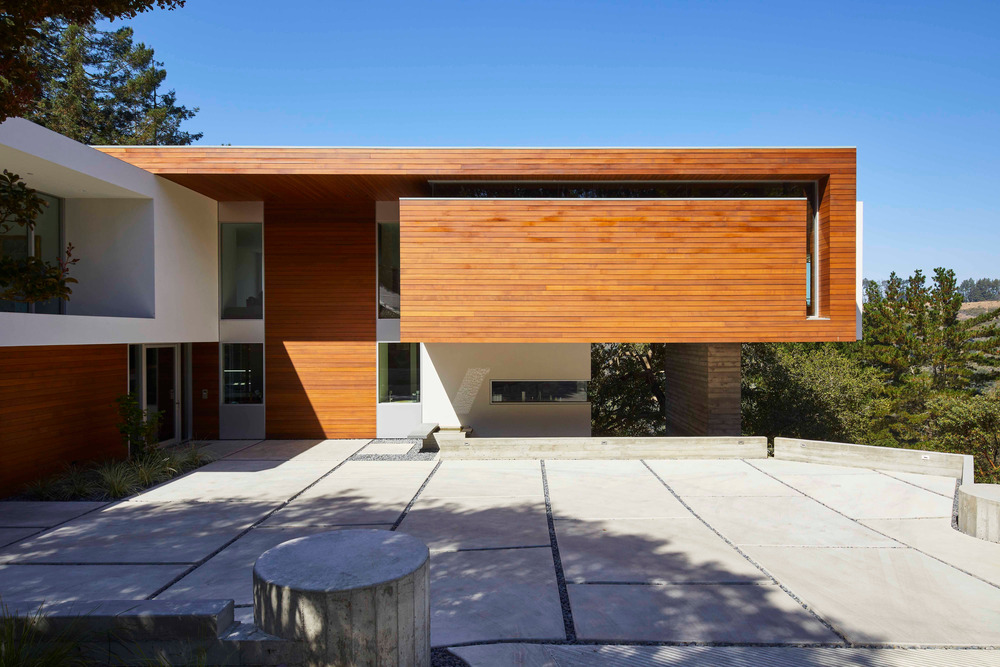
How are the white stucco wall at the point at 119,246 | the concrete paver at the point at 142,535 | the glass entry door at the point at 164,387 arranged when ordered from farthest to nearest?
the glass entry door at the point at 164,387 → the white stucco wall at the point at 119,246 → the concrete paver at the point at 142,535

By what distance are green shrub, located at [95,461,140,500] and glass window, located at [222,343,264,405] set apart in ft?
12.8

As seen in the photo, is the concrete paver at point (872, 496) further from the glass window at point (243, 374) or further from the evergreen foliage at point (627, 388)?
the evergreen foliage at point (627, 388)

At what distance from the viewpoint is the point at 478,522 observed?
278 inches

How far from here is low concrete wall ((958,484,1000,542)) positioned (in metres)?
6.37

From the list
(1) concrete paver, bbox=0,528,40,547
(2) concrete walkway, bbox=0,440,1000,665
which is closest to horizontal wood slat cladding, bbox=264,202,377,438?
(2) concrete walkway, bbox=0,440,1000,665

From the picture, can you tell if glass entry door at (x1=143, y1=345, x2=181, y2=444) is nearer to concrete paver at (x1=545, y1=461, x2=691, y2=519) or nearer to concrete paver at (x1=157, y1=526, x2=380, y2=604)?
concrete paver at (x1=157, y1=526, x2=380, y2=604)

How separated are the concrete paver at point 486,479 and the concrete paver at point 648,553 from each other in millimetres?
1719

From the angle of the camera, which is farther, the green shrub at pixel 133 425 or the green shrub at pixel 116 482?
the green shrub at pixel 133 425

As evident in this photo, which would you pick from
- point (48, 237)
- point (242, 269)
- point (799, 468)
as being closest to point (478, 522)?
point (799, 468)

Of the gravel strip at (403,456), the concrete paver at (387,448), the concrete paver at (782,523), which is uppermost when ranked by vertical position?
the concrete paver at (782,523)

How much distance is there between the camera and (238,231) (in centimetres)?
1317

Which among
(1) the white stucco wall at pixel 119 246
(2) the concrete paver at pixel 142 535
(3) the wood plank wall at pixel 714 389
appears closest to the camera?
(2) the concrete paver at pixel 142 535

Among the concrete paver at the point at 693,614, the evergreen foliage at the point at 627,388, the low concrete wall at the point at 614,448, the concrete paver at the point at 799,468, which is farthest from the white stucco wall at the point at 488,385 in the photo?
the evergreen foliage at the point at 627,388

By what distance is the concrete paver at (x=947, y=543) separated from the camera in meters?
5.66
